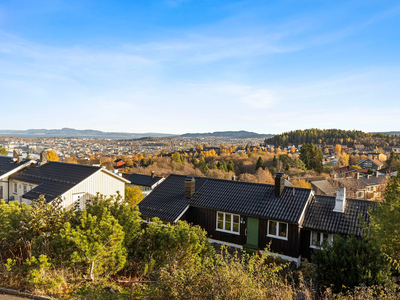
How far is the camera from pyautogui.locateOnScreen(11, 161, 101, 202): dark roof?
1972 cm

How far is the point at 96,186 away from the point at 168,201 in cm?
638

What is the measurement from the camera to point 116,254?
707 cm

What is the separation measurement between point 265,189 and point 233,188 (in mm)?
2086

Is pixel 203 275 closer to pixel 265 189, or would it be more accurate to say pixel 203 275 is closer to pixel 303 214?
pixel 303 214

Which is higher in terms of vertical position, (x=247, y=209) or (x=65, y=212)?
Result: (x=65, y=212)

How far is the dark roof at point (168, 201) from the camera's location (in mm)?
17709

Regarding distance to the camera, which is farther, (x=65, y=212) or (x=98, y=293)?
(x=65, y=212)

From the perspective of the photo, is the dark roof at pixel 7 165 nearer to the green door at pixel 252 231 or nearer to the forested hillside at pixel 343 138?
the green door at pixel 252 231

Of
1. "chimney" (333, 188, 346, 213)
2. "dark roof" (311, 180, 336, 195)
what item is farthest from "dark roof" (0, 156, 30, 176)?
"dark roof" (311, 180, 336, 195)

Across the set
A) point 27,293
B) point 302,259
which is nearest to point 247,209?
point 302,259

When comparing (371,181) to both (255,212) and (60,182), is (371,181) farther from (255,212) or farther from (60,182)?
(60,182)

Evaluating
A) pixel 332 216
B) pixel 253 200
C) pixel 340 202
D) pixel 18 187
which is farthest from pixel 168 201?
pixel 18 187

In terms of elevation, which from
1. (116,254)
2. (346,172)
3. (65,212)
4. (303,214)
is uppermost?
(65,212)

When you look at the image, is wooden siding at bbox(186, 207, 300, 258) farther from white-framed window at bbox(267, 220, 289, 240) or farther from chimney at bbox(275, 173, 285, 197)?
chimney at bbox(275, 173, 285, 197)
